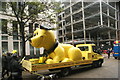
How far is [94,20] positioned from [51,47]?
28.0 m

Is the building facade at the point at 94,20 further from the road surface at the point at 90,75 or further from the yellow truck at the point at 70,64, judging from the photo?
the road surface at the point at 90,75

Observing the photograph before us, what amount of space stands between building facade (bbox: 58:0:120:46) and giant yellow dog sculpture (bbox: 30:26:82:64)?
22.0 meters

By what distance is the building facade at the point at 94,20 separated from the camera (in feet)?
90.0

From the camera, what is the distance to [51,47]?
5.72 meters

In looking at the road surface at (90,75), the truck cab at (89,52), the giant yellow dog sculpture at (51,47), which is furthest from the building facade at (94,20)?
the giant yellow dog sculpture at (51,47)

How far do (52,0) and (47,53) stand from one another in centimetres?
526

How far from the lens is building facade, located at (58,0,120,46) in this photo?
2744 centimetres

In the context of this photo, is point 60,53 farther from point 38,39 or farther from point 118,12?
Answer: point 118,12

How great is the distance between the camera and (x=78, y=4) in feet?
105

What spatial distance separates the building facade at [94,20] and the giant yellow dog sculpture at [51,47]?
2200 cm

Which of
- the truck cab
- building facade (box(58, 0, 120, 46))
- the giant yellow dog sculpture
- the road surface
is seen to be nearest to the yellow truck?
the truck cab

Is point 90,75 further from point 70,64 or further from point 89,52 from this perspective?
point 89,52

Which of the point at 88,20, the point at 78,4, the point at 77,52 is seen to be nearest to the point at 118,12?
the point at 88,20

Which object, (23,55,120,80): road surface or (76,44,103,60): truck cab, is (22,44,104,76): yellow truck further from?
(23,55,120,80): road surface
